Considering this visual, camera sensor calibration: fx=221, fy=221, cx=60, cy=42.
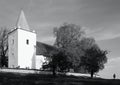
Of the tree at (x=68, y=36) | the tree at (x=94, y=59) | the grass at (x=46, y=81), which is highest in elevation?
the tree at (x=68, y=36)

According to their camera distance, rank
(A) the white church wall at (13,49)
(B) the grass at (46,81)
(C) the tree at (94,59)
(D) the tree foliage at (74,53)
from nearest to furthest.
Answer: (B) the grass at (46,81) < (D) the tree foliage at (74,53) < (C) the tree at (94,59) < (A) the white church wall at (13,49)

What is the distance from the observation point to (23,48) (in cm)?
5984

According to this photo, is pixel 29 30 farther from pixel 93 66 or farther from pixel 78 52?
pixel 93 66

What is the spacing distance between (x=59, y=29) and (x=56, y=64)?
643 inches

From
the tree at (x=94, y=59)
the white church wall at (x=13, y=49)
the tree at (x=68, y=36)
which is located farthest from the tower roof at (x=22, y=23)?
the tree at (x=94, y=59)

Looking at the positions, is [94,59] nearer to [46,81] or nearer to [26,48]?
[26,48]

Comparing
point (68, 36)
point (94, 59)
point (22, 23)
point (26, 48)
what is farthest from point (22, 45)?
point (94, 59)

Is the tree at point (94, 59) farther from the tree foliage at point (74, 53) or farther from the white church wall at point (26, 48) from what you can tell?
the white church wall at point (26, 48)

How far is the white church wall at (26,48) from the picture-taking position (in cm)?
5900

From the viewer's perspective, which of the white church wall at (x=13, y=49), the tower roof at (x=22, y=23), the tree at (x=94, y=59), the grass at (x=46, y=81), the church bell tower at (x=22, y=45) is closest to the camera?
the grass at (x=46, y=81)

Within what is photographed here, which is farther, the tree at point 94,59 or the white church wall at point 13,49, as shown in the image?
the white church wall at point 13,49

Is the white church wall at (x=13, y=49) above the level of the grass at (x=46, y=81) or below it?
above

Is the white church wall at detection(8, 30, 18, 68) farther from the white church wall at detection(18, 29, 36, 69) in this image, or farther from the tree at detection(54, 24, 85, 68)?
the tree at detection(54, 24, 85, 68)

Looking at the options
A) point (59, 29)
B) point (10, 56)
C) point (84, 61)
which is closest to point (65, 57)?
point (84, 61)
